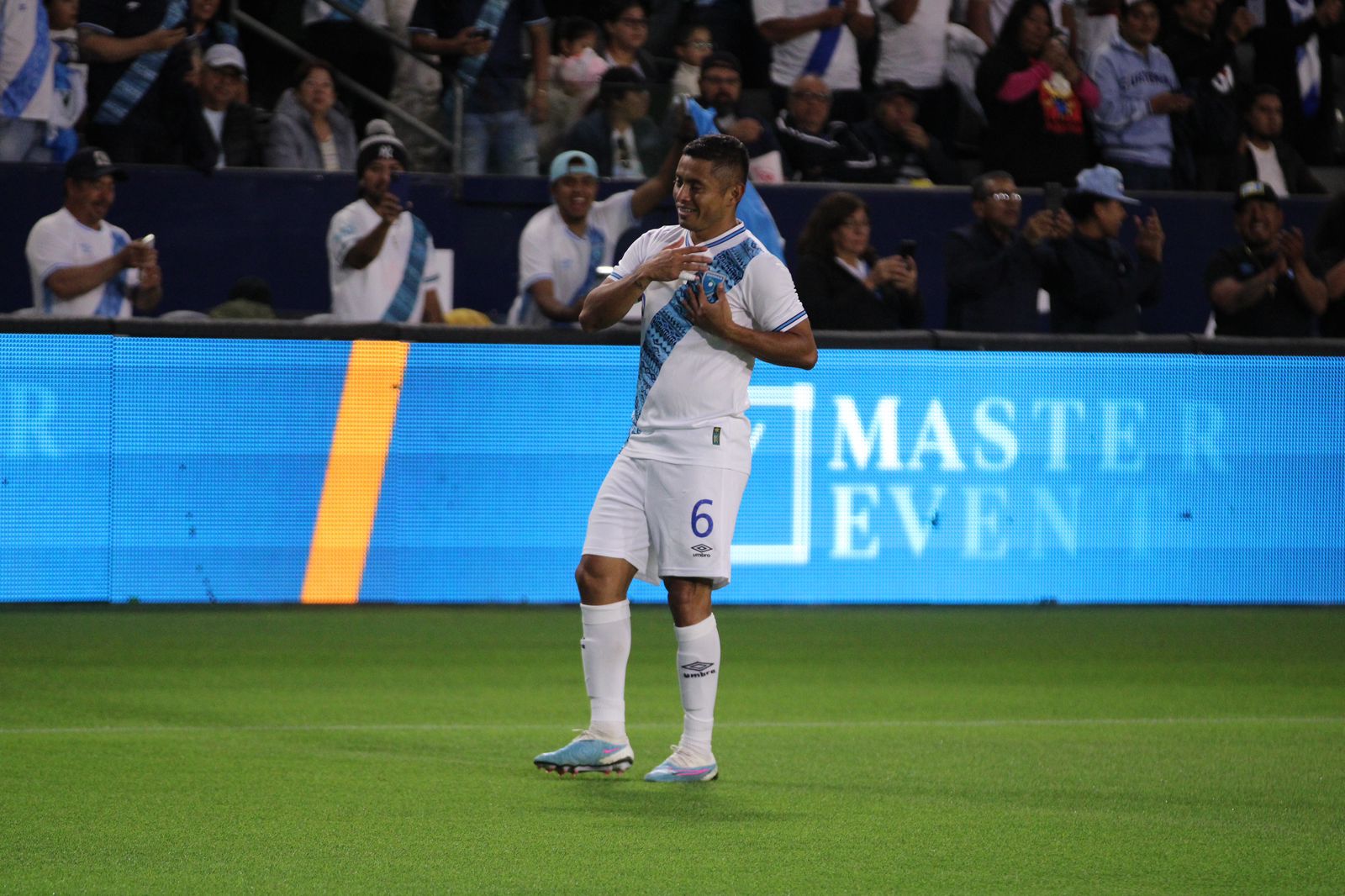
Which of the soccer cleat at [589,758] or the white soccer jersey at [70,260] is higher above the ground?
the white soccer jersey at [70,260]

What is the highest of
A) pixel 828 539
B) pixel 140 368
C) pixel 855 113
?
pixel 855 113

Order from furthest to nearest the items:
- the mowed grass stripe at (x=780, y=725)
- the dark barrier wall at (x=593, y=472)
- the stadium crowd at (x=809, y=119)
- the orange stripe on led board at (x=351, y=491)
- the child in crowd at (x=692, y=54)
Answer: the child in crowd at (x=692, y=54), the stadium crowd at (x=809, y=119), the orange stripe on led board at (x=351, y=491), the dark barrier wall at (x=593, y=472), the mowed grass stripe at (x=780, y=725)

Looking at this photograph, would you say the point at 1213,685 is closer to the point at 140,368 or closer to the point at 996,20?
the point at 140,368

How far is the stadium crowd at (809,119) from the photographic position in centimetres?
1129

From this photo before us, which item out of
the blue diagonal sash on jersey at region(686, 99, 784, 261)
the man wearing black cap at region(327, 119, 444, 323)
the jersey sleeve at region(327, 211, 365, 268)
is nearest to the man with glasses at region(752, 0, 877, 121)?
the blue diagonal sash on jersey at region(686, 99, 784, 261)

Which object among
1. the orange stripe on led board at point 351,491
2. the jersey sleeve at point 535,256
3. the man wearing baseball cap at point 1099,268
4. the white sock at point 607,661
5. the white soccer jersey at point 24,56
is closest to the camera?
the white sock at point 607,661

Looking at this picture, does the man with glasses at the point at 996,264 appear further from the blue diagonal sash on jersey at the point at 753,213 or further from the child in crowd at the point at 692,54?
the child in crowd at the point at 692,54

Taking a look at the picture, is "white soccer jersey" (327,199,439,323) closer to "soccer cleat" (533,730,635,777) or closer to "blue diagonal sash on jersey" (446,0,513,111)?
"blue diagonal sash on jersey" (446,0,513,111)

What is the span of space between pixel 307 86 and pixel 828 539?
16.5 ft

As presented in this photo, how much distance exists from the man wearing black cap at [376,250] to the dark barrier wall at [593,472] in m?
0.88

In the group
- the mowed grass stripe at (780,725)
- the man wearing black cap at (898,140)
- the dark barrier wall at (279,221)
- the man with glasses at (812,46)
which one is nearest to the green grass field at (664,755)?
the mowed grass stripe at (780,725)

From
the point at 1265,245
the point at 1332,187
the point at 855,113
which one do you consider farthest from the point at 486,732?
the point at 1332,187

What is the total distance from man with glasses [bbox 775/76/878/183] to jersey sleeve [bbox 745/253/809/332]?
7859 millimetres

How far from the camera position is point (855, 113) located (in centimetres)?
1459
